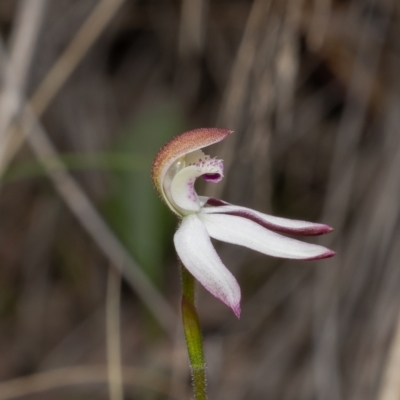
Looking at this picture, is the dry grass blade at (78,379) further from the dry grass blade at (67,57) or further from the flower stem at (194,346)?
the flower stem at (194,346)

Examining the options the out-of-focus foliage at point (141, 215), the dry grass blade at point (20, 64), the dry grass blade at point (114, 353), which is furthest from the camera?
the out-of-focus foliage at point (141, 215)

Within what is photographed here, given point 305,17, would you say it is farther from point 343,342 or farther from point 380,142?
point 343,342

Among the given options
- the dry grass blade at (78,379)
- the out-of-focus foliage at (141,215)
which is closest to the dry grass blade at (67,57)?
the out-of-focus foliage at (141,215)

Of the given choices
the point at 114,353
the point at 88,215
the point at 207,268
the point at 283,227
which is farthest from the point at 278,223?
the point at 88,215

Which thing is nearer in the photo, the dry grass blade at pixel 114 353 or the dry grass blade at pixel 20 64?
the dry grass blade at pixel 114 353

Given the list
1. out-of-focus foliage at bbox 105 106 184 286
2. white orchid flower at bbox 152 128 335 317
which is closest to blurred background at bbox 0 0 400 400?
out-of-focus foliage at bbox 105 106 184 286

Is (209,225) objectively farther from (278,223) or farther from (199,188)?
(199,188)

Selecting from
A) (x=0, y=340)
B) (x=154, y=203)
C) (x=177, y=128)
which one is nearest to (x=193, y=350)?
(x=154, y=203)

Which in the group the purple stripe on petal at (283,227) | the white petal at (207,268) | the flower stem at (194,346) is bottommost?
the flower stem at (194,346)
